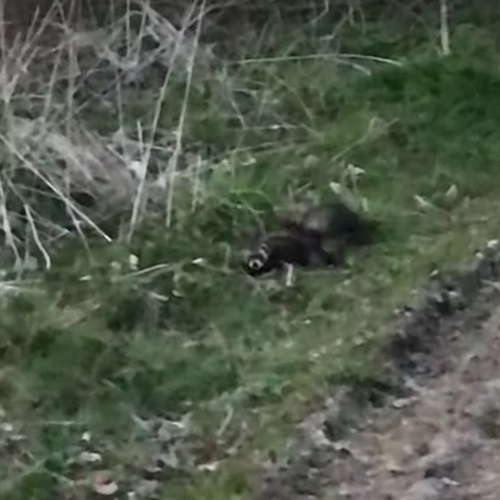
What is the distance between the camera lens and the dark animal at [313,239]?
3191mm

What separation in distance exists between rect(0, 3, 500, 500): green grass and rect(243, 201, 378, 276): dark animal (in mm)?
55

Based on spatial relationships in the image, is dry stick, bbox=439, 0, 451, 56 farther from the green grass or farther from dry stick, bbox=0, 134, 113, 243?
dry stick, bbox=0, 134, 113, 243

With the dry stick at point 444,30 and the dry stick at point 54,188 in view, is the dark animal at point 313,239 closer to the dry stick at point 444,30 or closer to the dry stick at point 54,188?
the dry stick at point 54,188

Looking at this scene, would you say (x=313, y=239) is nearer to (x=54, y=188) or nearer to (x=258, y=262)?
(x=258, y=262)

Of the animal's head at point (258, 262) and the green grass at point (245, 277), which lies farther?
the animal's head at point (258, 262)

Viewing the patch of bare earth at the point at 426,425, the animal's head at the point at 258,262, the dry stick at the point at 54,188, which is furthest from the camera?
the dry stick at the point at 54,188

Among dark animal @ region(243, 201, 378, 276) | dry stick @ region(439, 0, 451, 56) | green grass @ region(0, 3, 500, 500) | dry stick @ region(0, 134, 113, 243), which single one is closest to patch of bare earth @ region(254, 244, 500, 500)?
green grass @ region(0, 3, 500, 500)

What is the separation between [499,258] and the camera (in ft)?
10.1

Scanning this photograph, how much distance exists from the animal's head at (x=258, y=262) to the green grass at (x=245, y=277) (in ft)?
0.14

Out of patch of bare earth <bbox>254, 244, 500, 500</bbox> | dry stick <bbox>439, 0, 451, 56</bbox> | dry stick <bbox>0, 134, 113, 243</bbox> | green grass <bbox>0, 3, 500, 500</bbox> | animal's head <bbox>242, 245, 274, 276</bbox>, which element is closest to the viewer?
patch of bare earth <bbox>254, 244, 500, 500</bbox>

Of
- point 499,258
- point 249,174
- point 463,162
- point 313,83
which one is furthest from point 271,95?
point 499,258

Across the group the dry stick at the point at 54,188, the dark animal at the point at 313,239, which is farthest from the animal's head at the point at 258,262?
the dry stick at the point at 54,188

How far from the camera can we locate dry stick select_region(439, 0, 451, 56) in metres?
3.92

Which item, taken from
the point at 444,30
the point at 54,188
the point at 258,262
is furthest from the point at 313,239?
the point at 444,30
